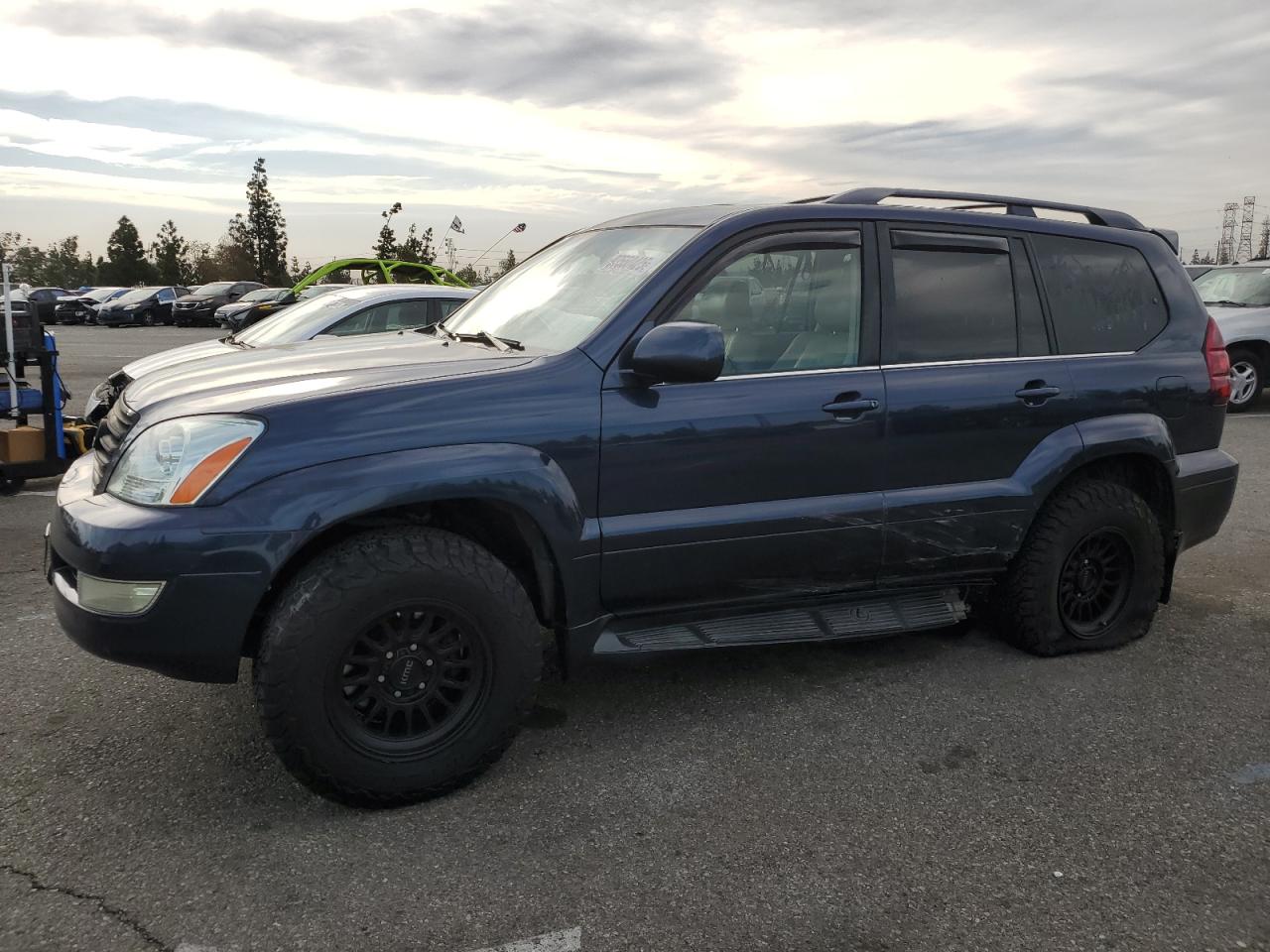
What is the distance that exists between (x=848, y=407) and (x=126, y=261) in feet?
276

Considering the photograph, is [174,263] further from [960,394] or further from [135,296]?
[960,394]

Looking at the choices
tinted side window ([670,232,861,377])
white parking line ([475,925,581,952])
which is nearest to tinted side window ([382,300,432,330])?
tinted side window ([670,232,861,377])

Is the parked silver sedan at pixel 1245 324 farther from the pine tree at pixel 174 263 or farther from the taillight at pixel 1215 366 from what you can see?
the pine tree at pixel 174 263

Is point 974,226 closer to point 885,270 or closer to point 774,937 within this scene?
point 885,270

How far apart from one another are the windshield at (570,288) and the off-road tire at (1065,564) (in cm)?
182

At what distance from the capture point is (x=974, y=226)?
12.7 ft

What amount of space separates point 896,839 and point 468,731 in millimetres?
1227

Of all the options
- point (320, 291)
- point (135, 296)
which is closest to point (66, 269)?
point (135, 296)

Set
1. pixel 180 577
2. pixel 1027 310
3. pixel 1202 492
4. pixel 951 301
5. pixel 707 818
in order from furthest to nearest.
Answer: pixel 1202 492 → pixel 1027 310 → pixel 951 301 → pixel 707 818 → pixel 180 577

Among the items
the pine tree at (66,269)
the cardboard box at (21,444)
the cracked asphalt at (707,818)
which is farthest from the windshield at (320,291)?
the pine tree at (66,269)

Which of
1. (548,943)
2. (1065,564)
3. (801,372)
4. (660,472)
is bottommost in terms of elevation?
(548,943)

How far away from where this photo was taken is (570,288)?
12.0 feet

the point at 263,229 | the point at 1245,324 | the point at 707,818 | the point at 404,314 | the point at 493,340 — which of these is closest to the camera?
the point at 707,818

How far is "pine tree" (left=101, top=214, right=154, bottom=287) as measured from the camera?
76.4m
